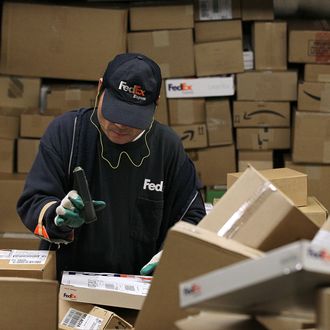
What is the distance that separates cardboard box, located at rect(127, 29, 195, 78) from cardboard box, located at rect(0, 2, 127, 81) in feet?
0.25

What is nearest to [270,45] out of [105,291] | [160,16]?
[160,16]

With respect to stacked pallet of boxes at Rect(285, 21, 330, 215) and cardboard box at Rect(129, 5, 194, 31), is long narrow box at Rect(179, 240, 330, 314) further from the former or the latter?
cardboard box at Rect(129, 5, 194, 31)

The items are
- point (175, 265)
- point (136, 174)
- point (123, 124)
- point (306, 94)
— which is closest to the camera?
point (175, 265)

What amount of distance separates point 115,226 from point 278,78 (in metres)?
1.63

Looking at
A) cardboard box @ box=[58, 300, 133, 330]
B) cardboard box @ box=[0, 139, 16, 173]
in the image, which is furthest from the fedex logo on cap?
cardboard box @ box=[0, 139, 16, 173]

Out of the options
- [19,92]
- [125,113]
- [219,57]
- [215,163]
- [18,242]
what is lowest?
[18,242]

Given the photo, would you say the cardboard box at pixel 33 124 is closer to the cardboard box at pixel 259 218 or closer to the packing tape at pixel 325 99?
the packing tape at pixel 325 99

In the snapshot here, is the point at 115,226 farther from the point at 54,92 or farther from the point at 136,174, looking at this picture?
the point at 54,92

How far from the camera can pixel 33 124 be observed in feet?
10.8

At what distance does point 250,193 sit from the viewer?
1.39 meters

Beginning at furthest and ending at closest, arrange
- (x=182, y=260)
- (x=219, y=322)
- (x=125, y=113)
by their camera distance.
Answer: (x=125, y=113)
(x=182, y=260)
(x=219, y=322)

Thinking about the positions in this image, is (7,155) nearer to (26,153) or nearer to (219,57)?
(26,153)

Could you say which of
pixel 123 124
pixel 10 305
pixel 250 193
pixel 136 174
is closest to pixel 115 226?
pixel 136 174

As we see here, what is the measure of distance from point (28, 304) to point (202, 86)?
200cm
